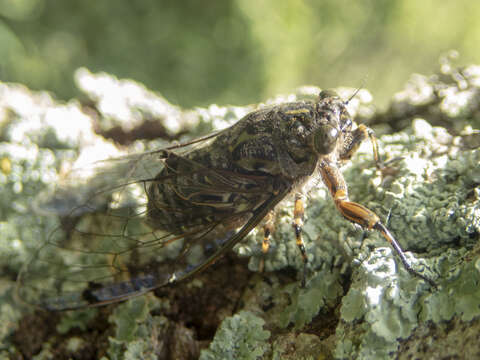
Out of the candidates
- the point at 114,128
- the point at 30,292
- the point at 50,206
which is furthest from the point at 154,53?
the point at 30,292

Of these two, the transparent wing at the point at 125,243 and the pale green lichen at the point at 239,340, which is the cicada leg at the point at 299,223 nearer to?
the transparent wing at the point at 125,243

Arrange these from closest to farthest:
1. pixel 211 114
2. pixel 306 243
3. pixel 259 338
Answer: pixel 259 338
pixel 306 243
pixel 211 114

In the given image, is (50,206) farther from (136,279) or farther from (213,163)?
(213,163)

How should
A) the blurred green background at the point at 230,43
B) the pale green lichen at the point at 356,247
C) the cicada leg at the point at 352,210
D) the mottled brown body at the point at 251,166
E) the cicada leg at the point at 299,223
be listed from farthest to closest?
the blurred green background at the point at 230,43 → the mottled brown body at the point at 251,166 → the cicada leg at the point at 299,223 → the cicada leg at the point at 352,210 → the pale green lichen at the point at 356,247

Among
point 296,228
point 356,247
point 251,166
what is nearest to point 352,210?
point 356,247

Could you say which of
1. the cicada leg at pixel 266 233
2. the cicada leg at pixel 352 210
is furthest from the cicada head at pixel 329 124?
the cicada leg at pixel 266 233
